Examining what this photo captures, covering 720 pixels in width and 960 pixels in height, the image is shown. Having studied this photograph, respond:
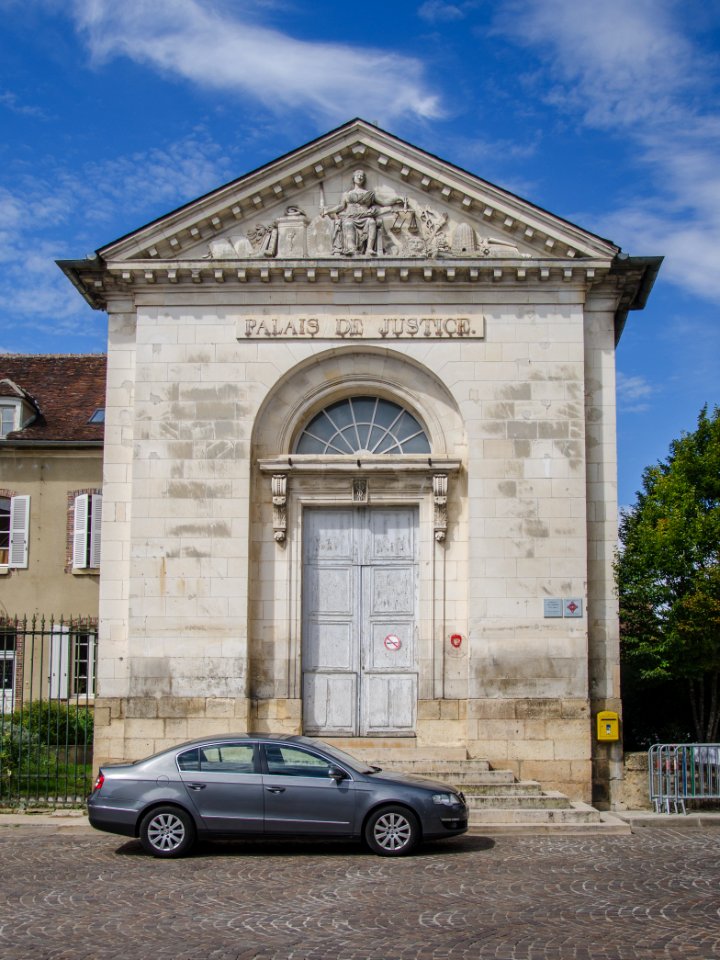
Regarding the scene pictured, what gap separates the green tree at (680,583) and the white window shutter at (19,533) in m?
17.5

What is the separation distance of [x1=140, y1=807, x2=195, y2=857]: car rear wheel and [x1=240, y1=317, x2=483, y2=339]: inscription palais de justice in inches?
328

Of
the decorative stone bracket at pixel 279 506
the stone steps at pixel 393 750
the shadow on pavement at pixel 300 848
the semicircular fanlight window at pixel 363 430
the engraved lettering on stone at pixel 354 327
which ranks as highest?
the engraved lettering on stone at pixel 354 327

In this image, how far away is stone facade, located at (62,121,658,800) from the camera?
1756 cm

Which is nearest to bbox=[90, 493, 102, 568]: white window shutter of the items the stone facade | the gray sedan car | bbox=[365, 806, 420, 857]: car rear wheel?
the stone facade

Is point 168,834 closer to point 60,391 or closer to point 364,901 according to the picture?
point 364,901

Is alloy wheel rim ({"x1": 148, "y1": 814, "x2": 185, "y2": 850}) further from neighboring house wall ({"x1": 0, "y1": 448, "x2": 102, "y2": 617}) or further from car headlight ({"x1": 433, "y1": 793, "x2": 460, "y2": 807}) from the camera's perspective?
neighboring house wall ({"x1": 0, "y1": 448, "x2": 102, "y2": 617})

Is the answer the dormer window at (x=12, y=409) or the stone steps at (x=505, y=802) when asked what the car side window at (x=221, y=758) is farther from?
the dormer window at (x=12, y=409)

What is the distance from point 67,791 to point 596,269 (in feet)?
39.3

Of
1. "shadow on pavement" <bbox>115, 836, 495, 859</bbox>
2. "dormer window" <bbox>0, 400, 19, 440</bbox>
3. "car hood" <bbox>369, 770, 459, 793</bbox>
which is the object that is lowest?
"shadow on pavement" <bbox>115, 836, 495, 859</bbox>

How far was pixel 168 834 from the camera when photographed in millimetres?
12898

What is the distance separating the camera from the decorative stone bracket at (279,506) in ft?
59.4

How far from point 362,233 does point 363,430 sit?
3.29 metres

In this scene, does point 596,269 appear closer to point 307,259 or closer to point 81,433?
point 307,259

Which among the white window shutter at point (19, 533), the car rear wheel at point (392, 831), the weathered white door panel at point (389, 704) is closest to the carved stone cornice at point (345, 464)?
A: the weathered white door panel at point (389, 704)
